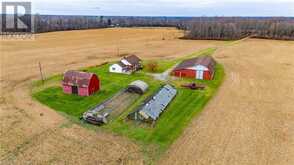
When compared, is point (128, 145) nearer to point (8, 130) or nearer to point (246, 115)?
point (8, 130)

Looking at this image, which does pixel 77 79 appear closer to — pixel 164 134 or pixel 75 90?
pixel 75 90

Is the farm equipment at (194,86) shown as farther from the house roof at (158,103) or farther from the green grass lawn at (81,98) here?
the green grass lawn at (81,98)

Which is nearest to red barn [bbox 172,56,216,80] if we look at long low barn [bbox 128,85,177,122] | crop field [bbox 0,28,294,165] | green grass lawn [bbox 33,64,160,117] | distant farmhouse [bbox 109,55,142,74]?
crop field [bbox 0,28,294,165]

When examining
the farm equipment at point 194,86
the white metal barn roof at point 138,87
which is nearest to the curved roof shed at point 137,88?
the white metal barn roof at point 138,87

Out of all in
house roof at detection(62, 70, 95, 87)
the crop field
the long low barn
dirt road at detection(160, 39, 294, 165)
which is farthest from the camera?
house roof at detection(62, 70, 95, 87)

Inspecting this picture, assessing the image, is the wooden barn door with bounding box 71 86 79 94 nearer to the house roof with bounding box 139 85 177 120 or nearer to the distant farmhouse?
the house roof with bounding box 139 85 177 120

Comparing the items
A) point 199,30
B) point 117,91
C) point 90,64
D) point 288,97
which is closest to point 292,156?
point 288,97
